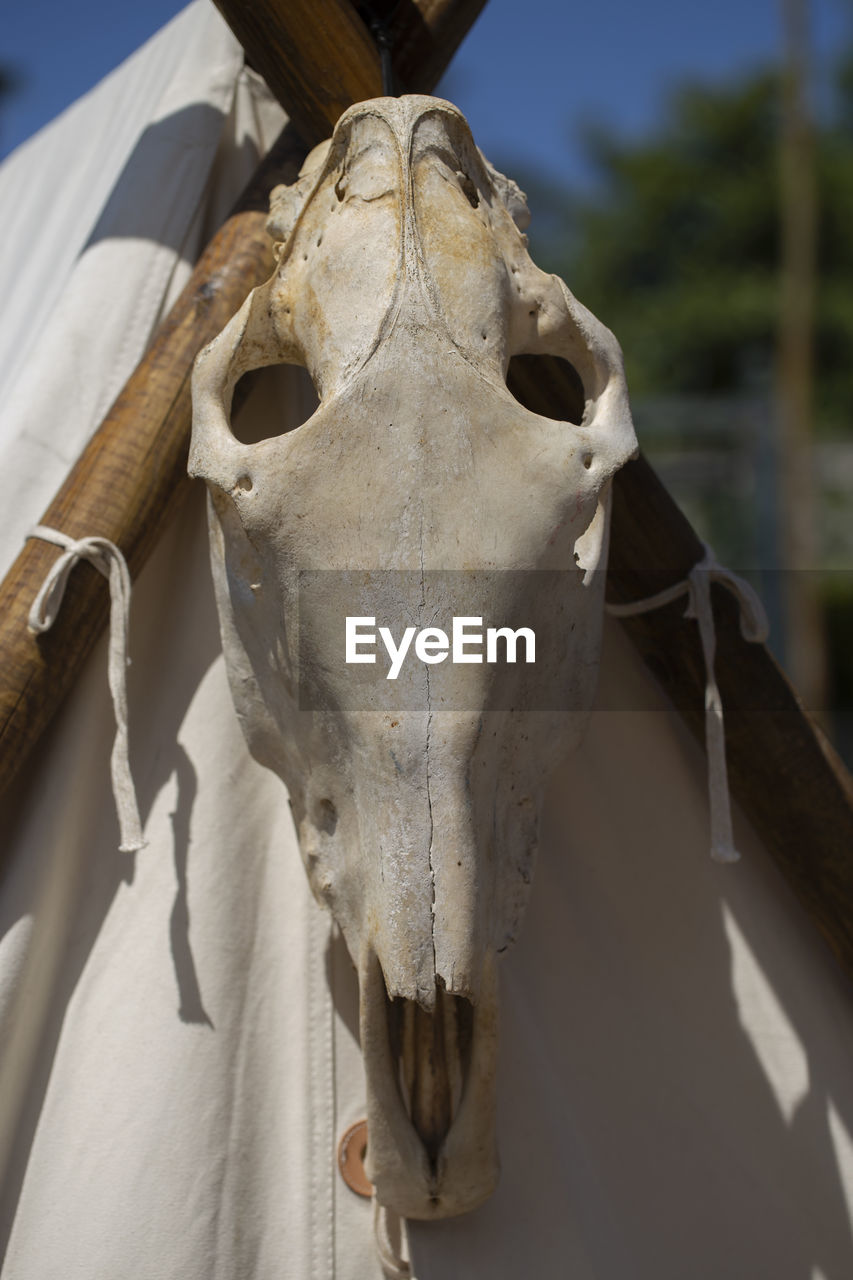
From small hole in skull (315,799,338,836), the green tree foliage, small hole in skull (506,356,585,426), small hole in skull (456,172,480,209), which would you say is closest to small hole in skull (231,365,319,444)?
small hole in skull (506,356,585,426)

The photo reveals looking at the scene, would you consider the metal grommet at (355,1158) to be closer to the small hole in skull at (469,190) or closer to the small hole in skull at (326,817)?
the small hole in skull at (326,817)

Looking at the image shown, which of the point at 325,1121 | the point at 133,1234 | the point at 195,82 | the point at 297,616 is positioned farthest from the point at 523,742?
the point at 195,82

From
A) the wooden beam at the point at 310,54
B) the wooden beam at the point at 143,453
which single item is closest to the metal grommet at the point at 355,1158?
the wooden beam at the point at 143,453

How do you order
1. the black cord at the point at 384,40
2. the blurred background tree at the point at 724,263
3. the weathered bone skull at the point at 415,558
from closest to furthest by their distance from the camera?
the weathered bone skull at the point at 415,558 → the black cord at the point at 384,40 → the blurred background tree at the point at 724,263

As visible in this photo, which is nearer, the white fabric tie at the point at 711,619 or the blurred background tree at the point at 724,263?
the white fabric tie at the point at 711,619

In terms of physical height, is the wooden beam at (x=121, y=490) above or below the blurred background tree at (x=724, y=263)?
below

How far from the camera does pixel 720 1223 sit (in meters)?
1.18

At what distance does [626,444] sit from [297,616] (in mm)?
302

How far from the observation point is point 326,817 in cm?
92

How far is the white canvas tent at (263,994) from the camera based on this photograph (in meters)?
1.06

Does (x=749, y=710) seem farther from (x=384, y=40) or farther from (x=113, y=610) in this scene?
(x=384, y=40)

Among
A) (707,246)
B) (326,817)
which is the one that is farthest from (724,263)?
(326,817)

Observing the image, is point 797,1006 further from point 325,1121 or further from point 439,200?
point 439,200

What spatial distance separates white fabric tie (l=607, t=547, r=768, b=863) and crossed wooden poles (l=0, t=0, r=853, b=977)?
2 centimetres
